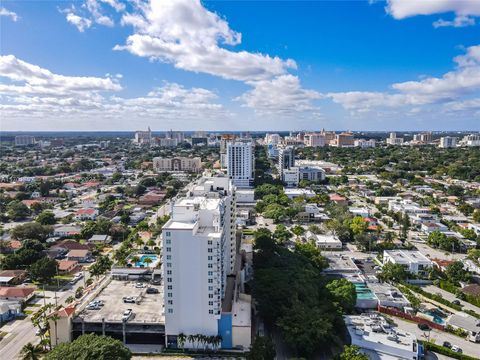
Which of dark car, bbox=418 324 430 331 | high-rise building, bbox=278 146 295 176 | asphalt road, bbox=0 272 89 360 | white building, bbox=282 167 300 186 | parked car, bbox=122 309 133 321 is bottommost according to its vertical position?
dark car, bbox=418 324 430 331

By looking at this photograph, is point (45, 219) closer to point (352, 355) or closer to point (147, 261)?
point (147, 261)

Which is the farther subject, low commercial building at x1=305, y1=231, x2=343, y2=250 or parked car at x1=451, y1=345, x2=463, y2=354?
low commercial building at x1=305, y1=231, x2=343, y2=250

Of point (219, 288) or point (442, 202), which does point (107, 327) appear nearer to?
point (219, 288)

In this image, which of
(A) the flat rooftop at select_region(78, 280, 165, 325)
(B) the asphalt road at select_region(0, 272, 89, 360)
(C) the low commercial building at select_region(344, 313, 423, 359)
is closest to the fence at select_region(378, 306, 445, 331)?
(C) the low commercial building at select_region(344, 313, 423, 359)

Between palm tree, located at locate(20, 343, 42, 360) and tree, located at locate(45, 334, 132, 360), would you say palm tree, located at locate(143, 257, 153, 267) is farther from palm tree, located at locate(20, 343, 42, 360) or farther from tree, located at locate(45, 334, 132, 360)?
tree, located at locate(45, 334, 132, 360)

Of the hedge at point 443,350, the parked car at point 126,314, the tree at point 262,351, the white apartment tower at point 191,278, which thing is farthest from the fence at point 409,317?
the parked car at point 126,314

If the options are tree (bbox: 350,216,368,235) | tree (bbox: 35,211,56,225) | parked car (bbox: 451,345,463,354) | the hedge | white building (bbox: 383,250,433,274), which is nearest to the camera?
the hedge

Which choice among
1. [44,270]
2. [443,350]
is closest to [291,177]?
[44,270]
